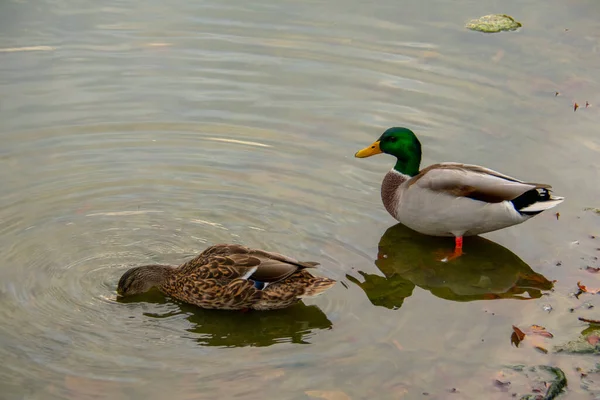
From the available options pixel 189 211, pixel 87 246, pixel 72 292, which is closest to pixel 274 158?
pixel 189 211

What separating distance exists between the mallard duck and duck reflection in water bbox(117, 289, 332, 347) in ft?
0.24

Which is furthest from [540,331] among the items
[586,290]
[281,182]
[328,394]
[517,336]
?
[281,182]

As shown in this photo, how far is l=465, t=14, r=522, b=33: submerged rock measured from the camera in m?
11.2

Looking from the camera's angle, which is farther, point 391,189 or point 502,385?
point 391,189

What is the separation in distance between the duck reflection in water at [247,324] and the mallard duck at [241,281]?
74 millimetres

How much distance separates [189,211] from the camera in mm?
7566

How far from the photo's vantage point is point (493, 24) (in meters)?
11.2

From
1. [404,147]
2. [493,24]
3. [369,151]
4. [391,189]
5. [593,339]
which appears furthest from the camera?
[493,24]

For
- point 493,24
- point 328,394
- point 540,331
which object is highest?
point 493,24

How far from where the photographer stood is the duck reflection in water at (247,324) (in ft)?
20.2

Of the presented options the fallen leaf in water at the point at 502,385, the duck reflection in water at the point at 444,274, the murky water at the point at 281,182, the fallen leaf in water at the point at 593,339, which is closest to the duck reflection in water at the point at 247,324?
the murky water at the point at 281,182

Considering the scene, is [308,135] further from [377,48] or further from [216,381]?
[216,381]

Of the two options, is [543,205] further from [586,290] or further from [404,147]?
[404,147]

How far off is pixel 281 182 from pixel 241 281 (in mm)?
1817
